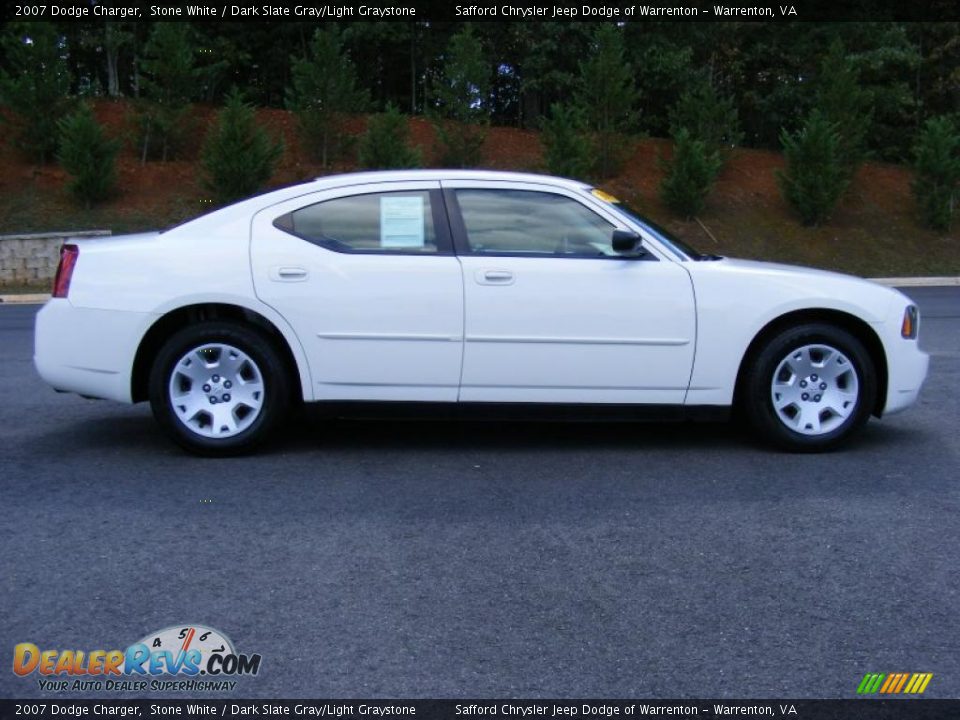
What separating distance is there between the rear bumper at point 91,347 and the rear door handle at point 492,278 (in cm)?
182

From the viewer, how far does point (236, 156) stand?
21.5m

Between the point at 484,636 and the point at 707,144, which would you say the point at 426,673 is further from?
the point at 707,144

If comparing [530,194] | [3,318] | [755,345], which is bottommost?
[3,318]

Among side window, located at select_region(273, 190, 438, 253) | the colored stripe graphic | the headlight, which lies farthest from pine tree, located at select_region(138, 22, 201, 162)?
the colored stripe graphic

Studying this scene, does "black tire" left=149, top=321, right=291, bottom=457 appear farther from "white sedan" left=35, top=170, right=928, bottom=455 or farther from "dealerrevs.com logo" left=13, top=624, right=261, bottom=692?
"dealerrevs.com logo" left=13, top=624, right=261, bottom=692

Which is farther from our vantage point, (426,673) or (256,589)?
(256,589)

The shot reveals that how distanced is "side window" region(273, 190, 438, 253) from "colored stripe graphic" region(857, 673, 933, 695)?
3.58 meters

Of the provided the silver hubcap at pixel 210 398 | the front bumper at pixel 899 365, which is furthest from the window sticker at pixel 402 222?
the front bumper at pixel 899 365

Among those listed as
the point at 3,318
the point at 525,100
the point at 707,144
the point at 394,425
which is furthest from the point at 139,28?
the point at 394,425

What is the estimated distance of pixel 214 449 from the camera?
20.3 feet

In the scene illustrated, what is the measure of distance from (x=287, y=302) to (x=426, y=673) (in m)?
3.11

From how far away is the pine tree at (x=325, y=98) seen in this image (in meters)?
24.0

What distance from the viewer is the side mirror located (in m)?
6.15

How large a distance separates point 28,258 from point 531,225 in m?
16.2
